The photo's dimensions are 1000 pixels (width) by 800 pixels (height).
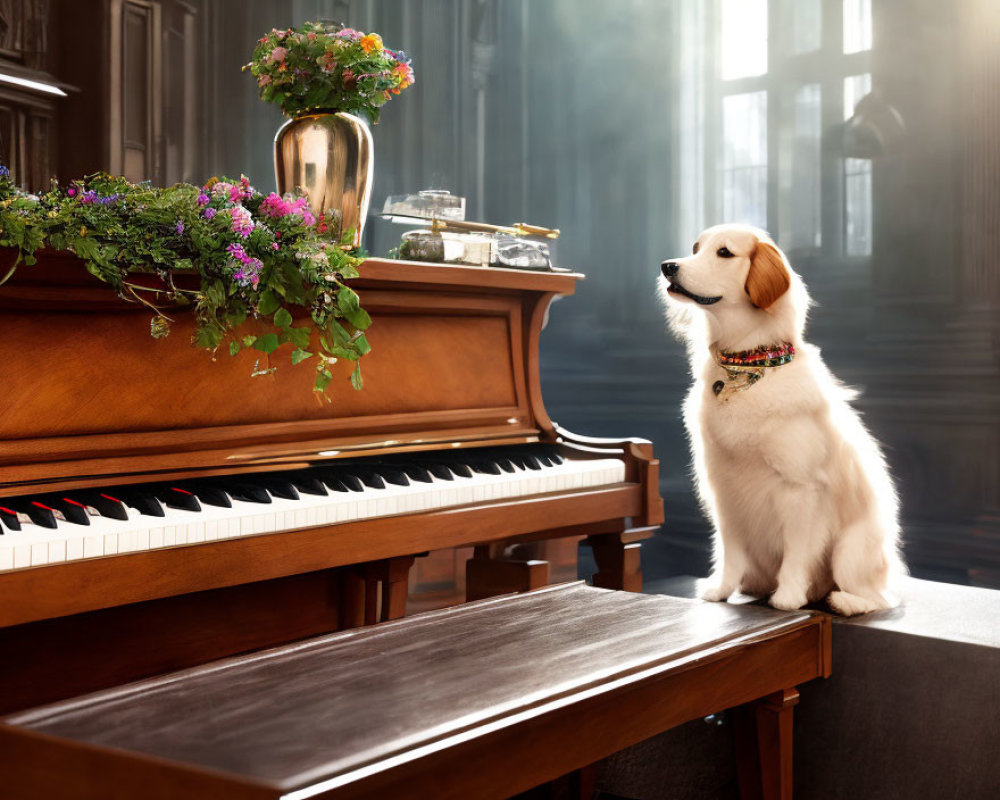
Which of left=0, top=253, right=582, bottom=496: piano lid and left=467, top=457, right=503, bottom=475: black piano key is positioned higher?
left=0, top=253, right=582, bottom=496: piano lid

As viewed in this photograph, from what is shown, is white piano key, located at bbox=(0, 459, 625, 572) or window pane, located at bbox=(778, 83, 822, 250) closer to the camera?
white piano key, located at bbox=(0, 459, 625, 572)

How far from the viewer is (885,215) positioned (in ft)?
20.2

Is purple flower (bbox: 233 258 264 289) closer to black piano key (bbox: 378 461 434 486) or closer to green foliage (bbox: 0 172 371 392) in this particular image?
green foliage (bbox: 0 172 371 392)

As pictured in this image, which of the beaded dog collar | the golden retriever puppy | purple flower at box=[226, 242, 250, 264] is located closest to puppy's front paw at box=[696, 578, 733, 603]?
the golden retriever puppy

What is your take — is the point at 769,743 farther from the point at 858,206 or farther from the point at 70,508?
the point at 858,206

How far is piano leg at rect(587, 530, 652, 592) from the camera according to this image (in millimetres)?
3215

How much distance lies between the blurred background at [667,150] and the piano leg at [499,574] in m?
3.62

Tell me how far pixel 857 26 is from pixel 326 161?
458cm

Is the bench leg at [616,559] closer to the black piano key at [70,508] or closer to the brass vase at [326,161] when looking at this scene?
the brass vase at [326,161]

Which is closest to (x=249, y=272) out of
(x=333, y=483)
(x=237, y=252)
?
(x=237, y=252)

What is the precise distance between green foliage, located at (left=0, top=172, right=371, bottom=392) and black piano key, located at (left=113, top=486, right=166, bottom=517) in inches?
13.1

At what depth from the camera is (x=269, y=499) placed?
2.36 metres

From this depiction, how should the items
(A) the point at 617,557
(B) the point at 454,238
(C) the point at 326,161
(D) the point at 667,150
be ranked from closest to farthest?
(C) the point at 326,161
(B) the point at 454,238
(A) the point at 617,557
(D) the point at 667,150

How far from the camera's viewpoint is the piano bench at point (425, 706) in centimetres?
138
